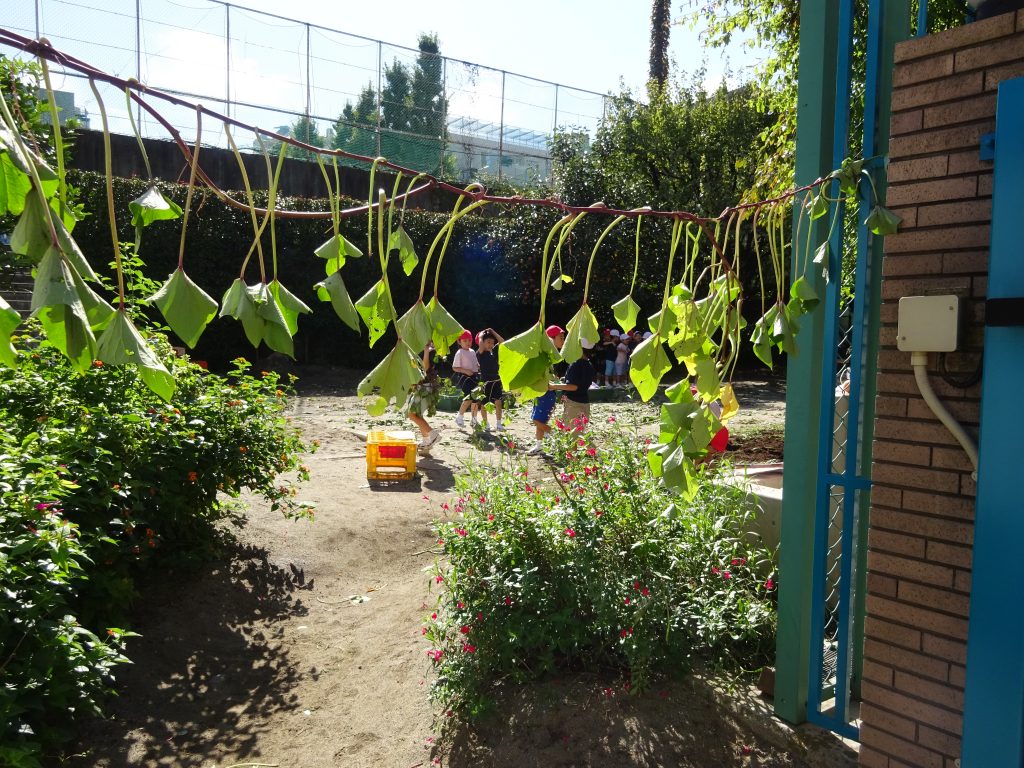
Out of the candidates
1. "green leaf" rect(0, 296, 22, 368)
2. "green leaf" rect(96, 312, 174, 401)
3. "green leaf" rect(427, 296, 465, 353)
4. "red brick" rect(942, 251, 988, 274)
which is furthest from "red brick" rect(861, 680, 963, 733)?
"green leaf" rect(0, 296, 22, 368)

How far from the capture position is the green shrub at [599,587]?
359 centimetres

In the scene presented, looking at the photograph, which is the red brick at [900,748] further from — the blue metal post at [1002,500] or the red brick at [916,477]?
the red brick at [916,477]

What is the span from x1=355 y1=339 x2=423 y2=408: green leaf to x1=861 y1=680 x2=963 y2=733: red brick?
2.09m

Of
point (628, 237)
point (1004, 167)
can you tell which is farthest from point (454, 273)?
point (1004, 167)

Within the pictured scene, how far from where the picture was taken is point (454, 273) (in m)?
21.4

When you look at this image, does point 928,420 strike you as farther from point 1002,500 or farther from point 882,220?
point 882,220

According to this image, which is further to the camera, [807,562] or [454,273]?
[454,273]

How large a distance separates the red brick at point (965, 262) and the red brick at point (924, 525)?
740 millimetres

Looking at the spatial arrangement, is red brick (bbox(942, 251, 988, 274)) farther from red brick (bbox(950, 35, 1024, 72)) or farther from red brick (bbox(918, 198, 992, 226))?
red brick (bbox(950, 35, 1024, 72))

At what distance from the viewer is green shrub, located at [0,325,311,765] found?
3199 mm

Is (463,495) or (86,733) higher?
(463,495)

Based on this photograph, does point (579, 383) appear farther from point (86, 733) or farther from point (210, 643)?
point (86, 733)

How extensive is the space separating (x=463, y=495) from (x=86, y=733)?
226cm

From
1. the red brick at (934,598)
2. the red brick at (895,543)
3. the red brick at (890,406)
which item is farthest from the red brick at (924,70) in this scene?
the red brick at (934,598)
